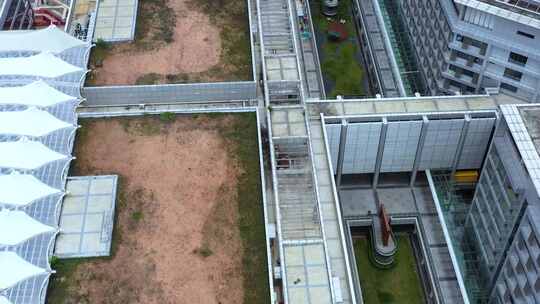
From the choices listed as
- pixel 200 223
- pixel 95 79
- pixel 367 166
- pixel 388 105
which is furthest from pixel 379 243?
pixel 95 79

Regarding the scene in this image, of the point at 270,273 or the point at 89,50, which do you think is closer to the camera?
the point at 270,273

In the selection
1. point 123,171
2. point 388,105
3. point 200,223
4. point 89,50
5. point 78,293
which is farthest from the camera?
point 89,50

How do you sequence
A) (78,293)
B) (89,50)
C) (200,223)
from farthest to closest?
(89,50) → (200,223) → (78,293)

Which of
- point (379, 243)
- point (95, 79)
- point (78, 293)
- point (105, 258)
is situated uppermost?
point (95, 79)

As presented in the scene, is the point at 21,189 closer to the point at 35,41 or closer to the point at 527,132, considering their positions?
the point at 35,41

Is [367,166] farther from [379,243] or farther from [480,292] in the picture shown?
[480,292]

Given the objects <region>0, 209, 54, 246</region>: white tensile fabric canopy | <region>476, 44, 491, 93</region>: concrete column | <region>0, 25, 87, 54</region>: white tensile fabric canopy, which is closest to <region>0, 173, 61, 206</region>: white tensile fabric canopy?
<region>0, 209, 54, 246</region>: white tensile fabric canopy

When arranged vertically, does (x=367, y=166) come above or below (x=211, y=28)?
below
